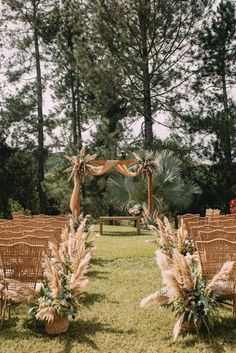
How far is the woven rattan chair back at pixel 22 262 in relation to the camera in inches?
170

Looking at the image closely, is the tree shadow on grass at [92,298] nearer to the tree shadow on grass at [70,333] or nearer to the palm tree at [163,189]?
the tree shadow on grass at [70,333]

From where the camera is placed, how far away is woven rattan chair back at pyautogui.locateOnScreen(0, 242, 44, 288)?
4.33 m

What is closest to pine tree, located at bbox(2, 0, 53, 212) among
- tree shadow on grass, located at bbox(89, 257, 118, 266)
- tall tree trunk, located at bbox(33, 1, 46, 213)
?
tall tree trunk, located at bbox(33, 1, 46, 213)

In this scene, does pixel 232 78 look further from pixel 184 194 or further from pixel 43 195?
pixel 43 195

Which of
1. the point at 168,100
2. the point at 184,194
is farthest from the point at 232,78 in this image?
the point at 184,194

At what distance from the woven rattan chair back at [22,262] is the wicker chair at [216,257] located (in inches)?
58.7

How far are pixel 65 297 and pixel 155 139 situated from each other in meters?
17.7

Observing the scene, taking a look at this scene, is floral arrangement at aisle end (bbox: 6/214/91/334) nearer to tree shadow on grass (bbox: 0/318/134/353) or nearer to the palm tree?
tree shadow on grass (bbox: 0/318/134/353)

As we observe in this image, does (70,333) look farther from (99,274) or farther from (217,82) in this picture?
(217,82)

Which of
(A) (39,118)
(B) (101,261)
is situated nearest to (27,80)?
(A) (39,118)

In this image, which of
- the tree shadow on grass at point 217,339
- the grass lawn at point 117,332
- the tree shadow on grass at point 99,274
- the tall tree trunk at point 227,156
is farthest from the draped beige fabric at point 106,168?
the tree shadow on grass at point 217,339

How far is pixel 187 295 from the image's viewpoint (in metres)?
3.82

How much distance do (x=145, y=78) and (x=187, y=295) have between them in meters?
17.5

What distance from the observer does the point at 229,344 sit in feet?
12.2
